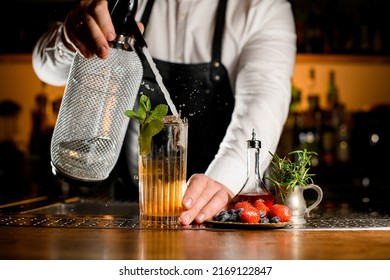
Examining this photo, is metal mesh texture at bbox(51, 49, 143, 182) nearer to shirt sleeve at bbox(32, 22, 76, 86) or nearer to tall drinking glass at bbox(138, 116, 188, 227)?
tall drinking glass at bbox(138, 116, 188, 227)

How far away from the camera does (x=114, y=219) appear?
130 centimetres

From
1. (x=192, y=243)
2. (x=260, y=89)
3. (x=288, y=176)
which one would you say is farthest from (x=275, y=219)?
A: (x=260, y=89)

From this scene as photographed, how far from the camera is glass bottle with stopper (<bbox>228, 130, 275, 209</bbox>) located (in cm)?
124

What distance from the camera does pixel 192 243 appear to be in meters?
0.97

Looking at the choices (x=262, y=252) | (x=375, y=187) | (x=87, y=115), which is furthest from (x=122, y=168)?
(x=375, y=187)

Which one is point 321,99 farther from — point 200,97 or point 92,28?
point 92,28

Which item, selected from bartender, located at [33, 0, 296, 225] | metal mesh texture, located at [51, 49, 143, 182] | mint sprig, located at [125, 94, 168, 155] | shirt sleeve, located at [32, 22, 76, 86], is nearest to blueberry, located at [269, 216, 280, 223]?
mint sprig, located at [125, 94, 168, 155]

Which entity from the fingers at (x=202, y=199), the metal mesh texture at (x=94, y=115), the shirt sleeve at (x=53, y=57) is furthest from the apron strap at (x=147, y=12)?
the fingers at (x=202, y=199)

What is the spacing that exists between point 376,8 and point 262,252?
9.04 feet

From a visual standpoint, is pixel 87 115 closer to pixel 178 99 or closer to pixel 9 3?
pixel 178 99

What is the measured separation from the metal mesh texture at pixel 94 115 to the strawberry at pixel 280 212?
37 centimetres

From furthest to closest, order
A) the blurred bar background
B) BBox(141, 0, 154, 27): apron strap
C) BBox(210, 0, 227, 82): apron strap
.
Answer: the blurred bar background, BBox(141, 0, 154, 27): apron strap, BBox(210, 0, 227, 82): apron strap

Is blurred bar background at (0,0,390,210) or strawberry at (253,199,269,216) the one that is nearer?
strawberry at (253,199,269,216)

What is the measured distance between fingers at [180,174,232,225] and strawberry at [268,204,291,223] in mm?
133
